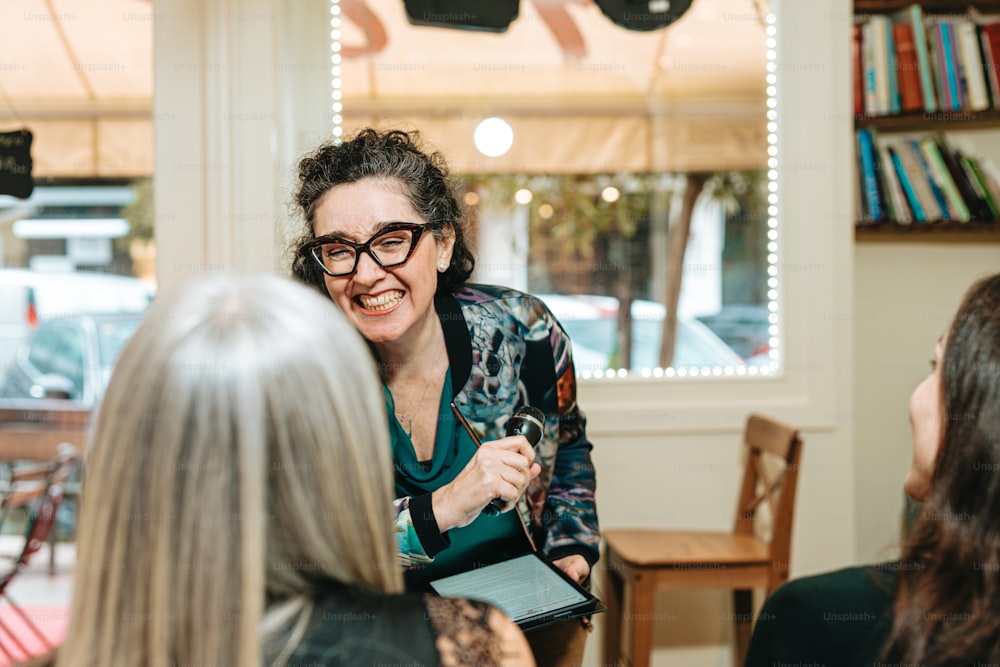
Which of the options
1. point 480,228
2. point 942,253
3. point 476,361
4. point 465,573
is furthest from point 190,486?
point 942,253

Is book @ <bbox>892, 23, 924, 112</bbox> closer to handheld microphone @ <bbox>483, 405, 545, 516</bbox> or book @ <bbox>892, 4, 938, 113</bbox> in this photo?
book @ <bbox>892, 4, 938, 113</bbox>

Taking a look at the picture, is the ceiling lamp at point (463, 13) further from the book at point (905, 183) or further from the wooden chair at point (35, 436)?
the wooden chair at point (35, 436)

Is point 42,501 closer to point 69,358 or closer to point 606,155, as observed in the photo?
point 69,358

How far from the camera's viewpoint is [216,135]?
233 cm

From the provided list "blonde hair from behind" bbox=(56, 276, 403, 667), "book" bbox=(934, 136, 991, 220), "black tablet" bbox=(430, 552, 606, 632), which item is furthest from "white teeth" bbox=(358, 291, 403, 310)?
"book" bbox=(934, 136, 991, 220)

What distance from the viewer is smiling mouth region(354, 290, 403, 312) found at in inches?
58.6

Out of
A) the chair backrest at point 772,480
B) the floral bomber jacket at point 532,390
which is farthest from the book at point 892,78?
the floral bomber jacket at point 532,390

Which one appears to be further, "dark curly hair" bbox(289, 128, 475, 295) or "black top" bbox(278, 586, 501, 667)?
"dark curly hair" bbox(289, 128, 475, 295)

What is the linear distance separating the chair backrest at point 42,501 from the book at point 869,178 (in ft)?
8.26

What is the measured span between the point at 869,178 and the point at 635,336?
90cm

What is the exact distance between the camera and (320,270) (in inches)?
62.2

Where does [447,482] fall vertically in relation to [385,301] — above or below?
below

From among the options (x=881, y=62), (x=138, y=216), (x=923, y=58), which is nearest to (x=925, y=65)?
(x=923, y=58)

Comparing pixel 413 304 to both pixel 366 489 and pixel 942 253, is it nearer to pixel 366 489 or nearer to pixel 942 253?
pixel 366 489
